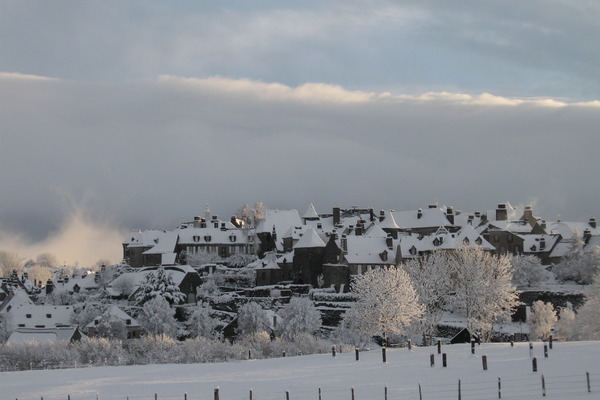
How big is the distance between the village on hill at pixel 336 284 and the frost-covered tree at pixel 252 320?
0.15 metres

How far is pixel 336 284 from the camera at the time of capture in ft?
305

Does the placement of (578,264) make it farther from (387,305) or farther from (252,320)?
(252,320)

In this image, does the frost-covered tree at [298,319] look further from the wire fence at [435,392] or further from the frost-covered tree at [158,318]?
the wire fence at [435,392]

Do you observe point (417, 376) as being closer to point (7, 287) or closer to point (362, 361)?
point (362, 361)

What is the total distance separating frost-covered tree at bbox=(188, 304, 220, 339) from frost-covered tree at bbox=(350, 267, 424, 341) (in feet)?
70.4

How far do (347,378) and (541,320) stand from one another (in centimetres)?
4313

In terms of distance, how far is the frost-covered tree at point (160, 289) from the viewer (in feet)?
310

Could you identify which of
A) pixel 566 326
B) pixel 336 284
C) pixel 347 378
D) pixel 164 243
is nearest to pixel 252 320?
pixel 336 284

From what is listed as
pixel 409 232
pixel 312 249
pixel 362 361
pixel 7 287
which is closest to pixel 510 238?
pixel 409 232

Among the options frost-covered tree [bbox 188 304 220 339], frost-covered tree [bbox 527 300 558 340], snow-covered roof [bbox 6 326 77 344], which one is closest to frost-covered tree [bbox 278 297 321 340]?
frost-covered tree [bbox 188 304 220 339]

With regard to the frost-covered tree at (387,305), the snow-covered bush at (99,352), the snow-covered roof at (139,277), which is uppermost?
the snow-covered roof at (139,277)

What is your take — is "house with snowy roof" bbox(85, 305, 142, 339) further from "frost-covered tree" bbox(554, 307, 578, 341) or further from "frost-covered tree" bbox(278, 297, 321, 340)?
"frost-covered tree" bbox(554, 307, 578, 341)

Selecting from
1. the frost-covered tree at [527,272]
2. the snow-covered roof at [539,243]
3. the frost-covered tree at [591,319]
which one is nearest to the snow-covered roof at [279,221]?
the snow-covered roof at [539,243]

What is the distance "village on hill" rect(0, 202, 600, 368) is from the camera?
73875 mm
